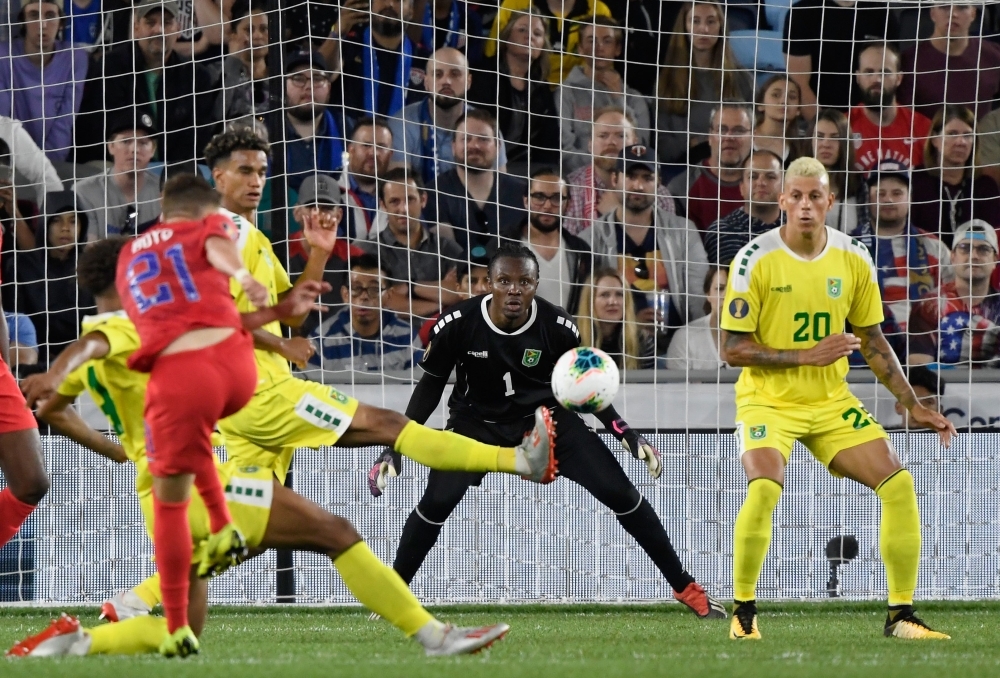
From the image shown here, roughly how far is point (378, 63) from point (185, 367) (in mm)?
5673

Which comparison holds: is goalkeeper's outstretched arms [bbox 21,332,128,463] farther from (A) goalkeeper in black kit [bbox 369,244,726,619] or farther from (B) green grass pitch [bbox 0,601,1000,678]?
(A) goalkeeper in black kit [bbox 369,244,726,619]

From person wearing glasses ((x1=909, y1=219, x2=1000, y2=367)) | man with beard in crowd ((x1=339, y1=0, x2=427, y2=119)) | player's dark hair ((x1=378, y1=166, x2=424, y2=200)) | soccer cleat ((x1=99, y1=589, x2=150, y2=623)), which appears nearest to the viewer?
soccer cleat ((x1=99, y1=589, x2=150, y2=623))

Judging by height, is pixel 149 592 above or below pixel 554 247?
below

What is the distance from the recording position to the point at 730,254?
9.41m

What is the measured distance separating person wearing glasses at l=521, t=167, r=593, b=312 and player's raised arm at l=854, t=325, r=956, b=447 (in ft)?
10.8

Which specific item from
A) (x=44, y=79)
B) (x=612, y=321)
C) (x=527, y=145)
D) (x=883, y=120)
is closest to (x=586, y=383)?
(x=612, y=321)

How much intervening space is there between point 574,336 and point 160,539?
3.14m

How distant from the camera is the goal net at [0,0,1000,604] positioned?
8203mm

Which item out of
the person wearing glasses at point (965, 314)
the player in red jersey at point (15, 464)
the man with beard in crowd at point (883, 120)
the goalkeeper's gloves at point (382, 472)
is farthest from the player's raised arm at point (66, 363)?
the man with beard in crowd at point (883, 120)

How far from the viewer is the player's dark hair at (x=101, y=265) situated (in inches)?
185

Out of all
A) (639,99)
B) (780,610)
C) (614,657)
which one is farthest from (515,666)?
(639,99)

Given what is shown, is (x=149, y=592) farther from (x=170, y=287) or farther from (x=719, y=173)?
(x=719, y=173)

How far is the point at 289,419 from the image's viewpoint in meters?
4.99

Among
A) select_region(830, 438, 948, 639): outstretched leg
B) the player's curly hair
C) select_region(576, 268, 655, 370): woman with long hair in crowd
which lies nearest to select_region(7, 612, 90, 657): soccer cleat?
the player's curly hair
